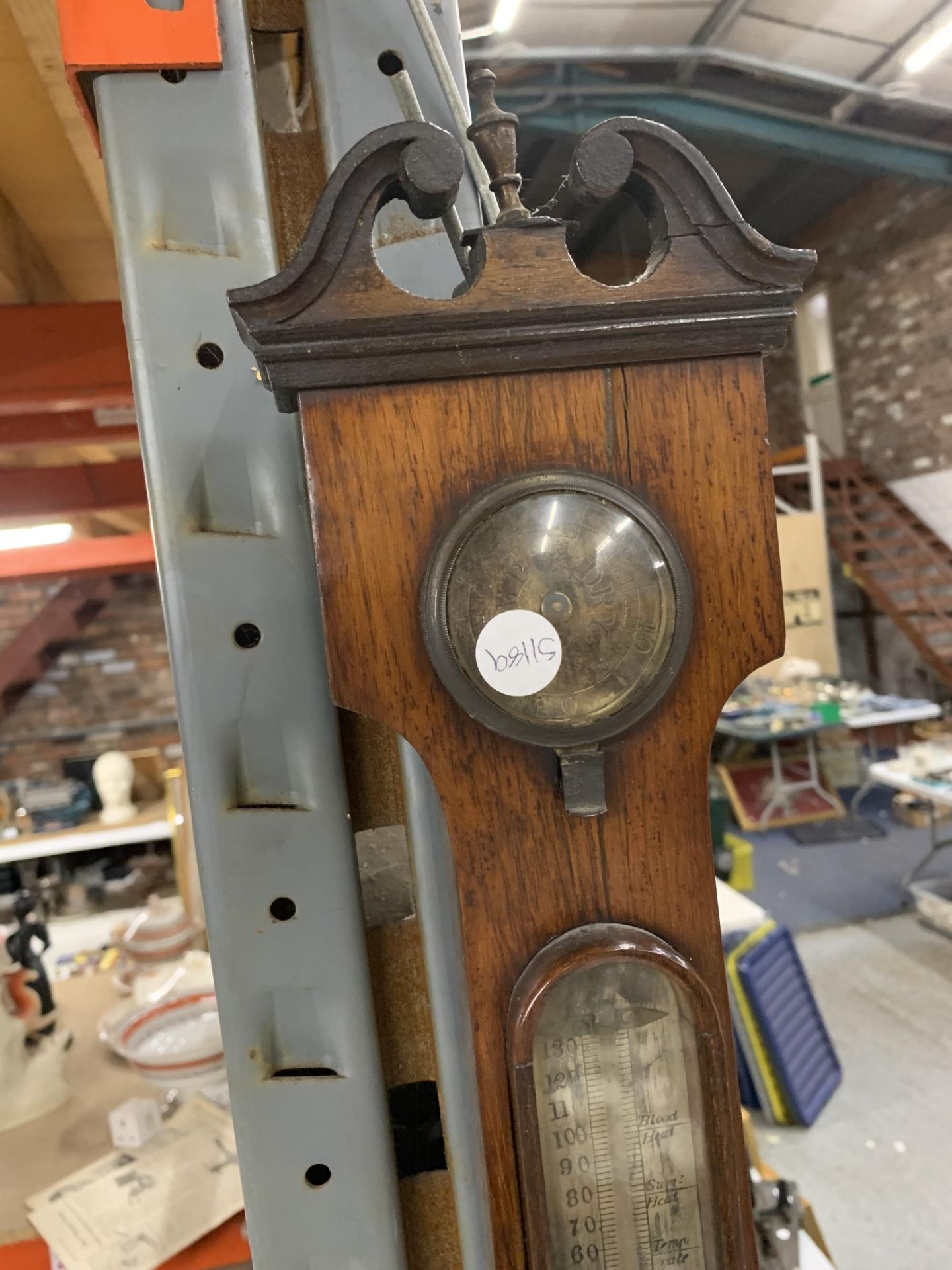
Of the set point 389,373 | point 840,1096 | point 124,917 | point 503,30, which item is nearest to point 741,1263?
point 389,373

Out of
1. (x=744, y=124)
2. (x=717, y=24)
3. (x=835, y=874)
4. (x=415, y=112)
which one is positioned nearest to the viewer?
(x=415, y=112)

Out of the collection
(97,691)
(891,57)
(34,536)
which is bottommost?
(97,691)

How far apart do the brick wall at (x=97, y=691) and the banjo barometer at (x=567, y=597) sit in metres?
4.05

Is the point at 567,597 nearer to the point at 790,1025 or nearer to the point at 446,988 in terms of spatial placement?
the point at 446,988

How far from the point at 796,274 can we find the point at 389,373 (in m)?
0.26

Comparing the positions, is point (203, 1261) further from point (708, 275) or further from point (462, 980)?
point (708, 275)

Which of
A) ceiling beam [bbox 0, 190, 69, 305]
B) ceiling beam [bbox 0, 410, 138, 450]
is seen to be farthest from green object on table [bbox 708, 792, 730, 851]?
ceiling beam [bbox 0, 190, 69, 305]

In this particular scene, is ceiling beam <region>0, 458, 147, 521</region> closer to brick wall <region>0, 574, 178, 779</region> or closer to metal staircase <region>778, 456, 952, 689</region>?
brick wall <region>0, 574, 178, 779</region>

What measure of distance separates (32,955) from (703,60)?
460cm

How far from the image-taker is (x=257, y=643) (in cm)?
62

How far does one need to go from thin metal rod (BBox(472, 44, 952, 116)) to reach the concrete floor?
13.1 ft

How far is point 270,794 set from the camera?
2.06 ft

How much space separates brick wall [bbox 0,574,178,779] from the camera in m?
4.24

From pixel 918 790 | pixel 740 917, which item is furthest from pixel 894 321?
pixel 740 917
